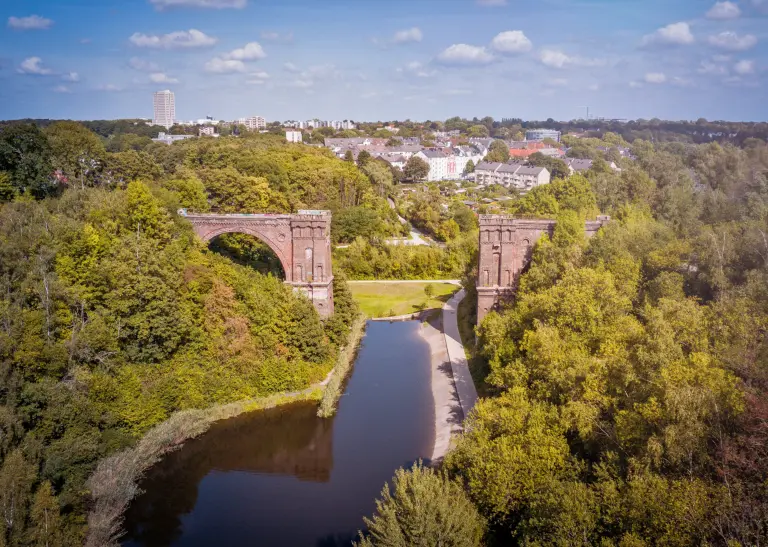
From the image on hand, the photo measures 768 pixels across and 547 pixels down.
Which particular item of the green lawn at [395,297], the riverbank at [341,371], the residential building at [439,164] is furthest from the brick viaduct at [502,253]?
the residential building at [439,164]

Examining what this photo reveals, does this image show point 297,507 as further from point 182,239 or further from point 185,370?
point 182,239

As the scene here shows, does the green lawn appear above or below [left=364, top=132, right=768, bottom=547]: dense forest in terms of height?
below

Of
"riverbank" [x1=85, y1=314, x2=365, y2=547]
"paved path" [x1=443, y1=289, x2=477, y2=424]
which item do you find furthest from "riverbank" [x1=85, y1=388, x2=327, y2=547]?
"paved path" [x1=443, y1=289, x2=477, y2=424]

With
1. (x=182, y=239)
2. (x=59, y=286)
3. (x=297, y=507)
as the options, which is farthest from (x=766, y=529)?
(x=182, y=239)

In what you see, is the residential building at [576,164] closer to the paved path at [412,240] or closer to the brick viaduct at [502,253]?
the paved path at [412,240]

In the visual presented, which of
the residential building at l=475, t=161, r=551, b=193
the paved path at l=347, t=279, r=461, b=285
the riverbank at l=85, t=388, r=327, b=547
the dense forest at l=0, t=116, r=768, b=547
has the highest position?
the residential building at l=475, t=161, r=551, b=193

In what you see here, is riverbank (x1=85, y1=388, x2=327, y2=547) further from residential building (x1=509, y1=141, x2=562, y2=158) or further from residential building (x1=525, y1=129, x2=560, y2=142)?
residential building (x1=525, y1=129, x2=560, y2=142)
